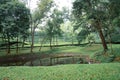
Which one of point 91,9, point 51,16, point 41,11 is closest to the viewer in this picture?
point 91,9

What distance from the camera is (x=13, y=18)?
958 inches

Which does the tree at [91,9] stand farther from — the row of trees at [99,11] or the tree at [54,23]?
the tree at [54,23]

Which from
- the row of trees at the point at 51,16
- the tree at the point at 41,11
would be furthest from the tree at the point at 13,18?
the tree at the point at 41,11

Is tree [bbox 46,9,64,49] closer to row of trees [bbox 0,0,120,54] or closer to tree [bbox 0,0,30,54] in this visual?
row of trees [bbox 0,0,120,54]

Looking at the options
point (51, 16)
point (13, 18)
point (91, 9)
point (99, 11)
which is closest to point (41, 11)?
point (51, 16)

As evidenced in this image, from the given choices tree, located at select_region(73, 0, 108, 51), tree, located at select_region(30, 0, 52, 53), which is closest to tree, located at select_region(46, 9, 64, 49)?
tree, located at select_region(30, 0, 52, 53)

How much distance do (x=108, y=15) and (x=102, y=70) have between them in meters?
9.71

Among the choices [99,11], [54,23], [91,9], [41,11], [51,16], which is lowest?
[54,23]

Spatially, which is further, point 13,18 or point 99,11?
point 13,18

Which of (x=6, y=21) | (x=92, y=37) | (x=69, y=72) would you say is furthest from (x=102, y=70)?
(x=92, y=37)

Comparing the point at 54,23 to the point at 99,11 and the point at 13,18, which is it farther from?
the point at 99,11

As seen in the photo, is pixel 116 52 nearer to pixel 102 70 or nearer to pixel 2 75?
pixel 102 70

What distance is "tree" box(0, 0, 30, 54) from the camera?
22.9m

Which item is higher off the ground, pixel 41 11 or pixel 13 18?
pixel 41 11
